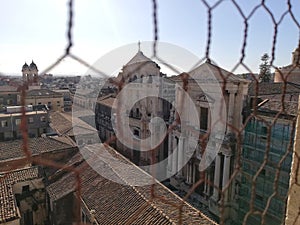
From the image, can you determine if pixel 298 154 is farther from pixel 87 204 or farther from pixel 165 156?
pixel 165 156

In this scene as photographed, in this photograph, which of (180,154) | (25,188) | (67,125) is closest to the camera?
(25,188)

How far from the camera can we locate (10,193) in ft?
12.6

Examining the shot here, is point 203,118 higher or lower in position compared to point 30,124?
higher

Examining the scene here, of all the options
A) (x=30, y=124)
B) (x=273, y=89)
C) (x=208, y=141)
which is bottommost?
(x=30, y=124)

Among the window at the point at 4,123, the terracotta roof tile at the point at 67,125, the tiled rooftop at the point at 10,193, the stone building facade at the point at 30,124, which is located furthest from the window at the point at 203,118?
the window at the point at 4,123

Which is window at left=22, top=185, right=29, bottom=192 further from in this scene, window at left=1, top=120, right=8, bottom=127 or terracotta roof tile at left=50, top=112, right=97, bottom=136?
window at left=1, top=120, right=8, bottom=127

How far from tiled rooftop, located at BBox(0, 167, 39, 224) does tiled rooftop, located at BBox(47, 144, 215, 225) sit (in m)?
0.48

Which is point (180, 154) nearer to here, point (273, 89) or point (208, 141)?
point (208, 141)

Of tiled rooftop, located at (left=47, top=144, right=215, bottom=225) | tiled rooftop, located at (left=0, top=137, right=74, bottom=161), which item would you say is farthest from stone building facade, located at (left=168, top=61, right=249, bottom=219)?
tiled rooftop, located at (left=0, top=137, right=74, bottom=161)

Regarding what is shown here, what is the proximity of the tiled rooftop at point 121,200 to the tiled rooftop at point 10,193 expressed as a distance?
0.48 metres

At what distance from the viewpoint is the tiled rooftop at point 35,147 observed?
208 inches

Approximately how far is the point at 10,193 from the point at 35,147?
6.12 ft

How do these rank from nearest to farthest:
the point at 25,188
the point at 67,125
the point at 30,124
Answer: the point at 25,188
the point at 67,125
the point at 30,124

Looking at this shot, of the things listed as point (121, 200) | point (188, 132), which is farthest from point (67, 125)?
point (121, 200)
